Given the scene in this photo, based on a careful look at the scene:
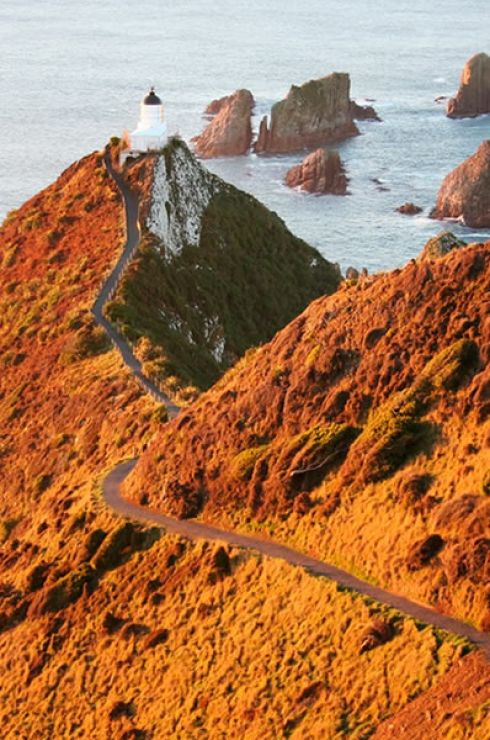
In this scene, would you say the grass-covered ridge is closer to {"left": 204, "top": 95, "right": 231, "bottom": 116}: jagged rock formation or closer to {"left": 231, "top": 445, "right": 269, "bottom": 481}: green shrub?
{"left": 231, "top": 445, "right": 269, "bottom": 481}: green shrub

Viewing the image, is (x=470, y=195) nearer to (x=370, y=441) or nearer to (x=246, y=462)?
(x=246, y=462)

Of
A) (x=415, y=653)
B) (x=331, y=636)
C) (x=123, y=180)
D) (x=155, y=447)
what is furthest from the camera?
(x=123, y=180)

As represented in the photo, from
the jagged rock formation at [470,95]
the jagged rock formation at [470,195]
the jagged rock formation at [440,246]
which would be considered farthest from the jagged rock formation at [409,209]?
the jagged rock formation at [440,246]

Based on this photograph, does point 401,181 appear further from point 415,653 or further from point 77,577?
point 415,653

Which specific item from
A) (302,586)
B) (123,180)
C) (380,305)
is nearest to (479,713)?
(302,586)

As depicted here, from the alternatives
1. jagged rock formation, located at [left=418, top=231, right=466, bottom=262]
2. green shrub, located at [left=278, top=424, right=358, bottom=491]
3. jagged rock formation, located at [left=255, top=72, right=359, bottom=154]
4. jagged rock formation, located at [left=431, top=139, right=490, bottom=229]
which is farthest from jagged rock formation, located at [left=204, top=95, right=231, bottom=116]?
green shrub, located at [left=278, top=424, right=358, bottom=491]

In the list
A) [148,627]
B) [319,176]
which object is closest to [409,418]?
[148,627]
